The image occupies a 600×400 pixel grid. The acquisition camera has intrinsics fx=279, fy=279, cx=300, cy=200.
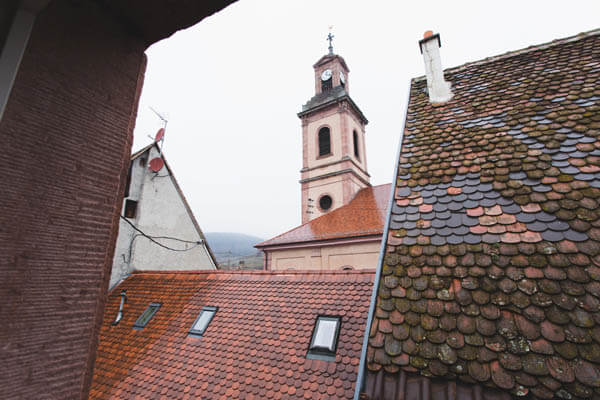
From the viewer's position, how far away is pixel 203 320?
6.69 meters

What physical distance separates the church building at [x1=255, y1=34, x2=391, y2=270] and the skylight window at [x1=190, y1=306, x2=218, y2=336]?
7.02 meters

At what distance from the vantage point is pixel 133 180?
10461mm

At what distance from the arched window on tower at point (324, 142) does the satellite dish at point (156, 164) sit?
12325mm

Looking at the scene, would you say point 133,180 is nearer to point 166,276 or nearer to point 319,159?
point 166,276

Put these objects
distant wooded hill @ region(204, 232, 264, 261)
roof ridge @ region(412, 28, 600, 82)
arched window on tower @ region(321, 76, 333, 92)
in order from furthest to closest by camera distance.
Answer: distant wooded hill @ region(204, 232, 264, 261) → arched window on tower @ region(321, 76, 333, 92) → roof ridge @ region(412, 28, 600, 82)

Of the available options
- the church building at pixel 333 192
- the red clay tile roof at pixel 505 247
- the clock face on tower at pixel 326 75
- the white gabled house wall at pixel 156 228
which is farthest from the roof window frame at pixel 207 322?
the clock face on tower at pixel 326 75

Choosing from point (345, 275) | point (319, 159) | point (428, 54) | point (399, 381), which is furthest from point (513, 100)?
point (319, 159)

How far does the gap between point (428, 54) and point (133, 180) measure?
33.8 feet

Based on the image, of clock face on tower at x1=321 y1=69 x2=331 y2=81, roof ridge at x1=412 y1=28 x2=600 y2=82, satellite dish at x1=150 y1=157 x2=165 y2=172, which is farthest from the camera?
clock face on tower at x1=321 y1=69 x2=331 y2=81

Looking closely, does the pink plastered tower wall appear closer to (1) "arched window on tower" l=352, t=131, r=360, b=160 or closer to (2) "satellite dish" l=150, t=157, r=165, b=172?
(1) "arched window on tower" l=352, t=131, r=360, b=160

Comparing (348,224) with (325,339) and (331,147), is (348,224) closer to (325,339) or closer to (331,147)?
(331,147)

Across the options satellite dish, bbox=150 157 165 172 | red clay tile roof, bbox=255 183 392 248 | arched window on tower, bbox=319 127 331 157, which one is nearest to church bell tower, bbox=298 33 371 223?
arched window on tower, bbox=319 127 331 157

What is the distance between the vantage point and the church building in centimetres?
1289

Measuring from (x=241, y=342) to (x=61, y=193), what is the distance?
5.24m
